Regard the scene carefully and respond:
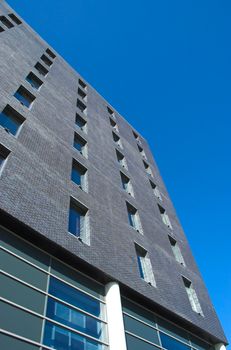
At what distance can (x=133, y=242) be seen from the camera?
1653 centimetres

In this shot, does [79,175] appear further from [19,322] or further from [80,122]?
[19,322]

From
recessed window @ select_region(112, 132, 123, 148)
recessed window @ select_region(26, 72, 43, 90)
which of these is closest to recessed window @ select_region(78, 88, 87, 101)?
recessed window @ select_region(112, 132, 123, 148)

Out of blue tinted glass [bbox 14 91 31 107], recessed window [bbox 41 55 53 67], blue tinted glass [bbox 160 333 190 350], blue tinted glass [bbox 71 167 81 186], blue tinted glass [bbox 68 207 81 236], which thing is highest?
recessed window [bbox 41 55 53 67]

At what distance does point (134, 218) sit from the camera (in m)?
19.6

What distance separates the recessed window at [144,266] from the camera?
1578 centimetres

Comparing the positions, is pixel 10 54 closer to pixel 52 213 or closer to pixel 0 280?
pixel 52 213

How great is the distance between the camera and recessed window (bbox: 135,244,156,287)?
15781mm

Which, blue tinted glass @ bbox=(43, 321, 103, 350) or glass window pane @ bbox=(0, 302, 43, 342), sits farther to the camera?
blue tinted glass @ bbox=(43, 321, 103, 350)

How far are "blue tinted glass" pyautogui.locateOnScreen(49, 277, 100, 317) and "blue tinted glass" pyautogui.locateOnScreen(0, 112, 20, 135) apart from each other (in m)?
7.22

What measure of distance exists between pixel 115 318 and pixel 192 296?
917cm

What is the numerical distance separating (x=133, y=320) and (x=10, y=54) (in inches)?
687

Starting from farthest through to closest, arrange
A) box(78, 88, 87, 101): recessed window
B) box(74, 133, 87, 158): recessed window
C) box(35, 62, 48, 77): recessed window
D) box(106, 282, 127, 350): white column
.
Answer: box(78, 88, 87, 101): recessed window → box(35, 62, 48, 77): recessed window → box(74, 133, 87, 158): recessed window → box(106, 282, 127, 350): white column

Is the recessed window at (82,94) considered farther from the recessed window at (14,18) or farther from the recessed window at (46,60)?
the recessed window at (14,18)

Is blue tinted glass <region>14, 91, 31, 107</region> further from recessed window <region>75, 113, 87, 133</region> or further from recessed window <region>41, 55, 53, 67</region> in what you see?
recessed window <region>41, 55, 53, 67</region>
